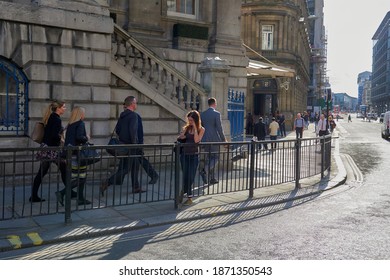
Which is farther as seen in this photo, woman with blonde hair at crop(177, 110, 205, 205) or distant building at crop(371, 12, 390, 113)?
distant building at crop(371, 12, 390, 113)

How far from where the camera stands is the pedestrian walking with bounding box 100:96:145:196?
7258mm

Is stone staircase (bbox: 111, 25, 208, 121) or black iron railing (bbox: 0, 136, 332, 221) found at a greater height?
stone staircase (bbox: 111, 25, 208, 121)

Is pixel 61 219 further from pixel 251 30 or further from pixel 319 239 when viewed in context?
pixel 251 30

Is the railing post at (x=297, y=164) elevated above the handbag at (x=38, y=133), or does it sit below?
below

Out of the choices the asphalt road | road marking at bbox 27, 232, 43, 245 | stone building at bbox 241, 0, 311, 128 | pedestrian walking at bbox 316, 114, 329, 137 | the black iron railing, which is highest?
stone building at bbox 241, 0, 311, 128

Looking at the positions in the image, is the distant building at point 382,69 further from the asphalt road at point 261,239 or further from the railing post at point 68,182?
the railing post at point 68,182

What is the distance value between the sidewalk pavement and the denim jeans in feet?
1.14

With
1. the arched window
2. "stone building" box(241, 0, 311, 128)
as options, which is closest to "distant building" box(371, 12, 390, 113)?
"stone building" box(241, 0, 311, 128)

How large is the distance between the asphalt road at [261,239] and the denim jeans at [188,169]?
101 centimetres

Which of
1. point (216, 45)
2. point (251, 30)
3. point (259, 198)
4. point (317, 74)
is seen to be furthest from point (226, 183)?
point (317, 74)

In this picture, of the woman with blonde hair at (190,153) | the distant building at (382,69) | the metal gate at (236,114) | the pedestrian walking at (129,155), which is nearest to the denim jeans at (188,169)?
the woman with blonde hair at (190,153)

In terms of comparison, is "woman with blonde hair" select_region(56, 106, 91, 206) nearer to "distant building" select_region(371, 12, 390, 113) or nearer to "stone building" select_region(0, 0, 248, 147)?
"stone building" select_region(0, 0, 248, 147)

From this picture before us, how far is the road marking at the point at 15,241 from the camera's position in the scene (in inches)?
217

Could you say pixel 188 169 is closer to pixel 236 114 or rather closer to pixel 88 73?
pixel 88 73
